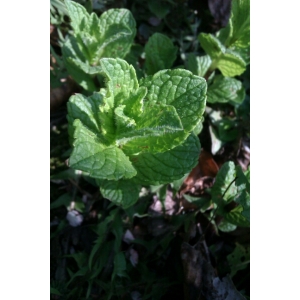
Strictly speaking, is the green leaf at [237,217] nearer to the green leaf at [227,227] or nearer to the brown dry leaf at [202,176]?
the green leaf at [227,227]

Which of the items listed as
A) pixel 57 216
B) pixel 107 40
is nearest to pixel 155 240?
pixel 57 216

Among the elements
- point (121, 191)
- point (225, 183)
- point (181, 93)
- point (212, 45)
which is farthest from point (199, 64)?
point (121, 191)

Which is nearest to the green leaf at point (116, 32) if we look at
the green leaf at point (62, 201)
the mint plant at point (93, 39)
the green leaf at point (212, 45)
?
the mint plant at point (93, 39)

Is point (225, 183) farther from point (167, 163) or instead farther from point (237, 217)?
point (167, 163)

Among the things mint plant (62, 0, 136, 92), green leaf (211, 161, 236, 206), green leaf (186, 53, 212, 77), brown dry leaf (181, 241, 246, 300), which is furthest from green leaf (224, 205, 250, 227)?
mint plant (62, 0, 136, 92)

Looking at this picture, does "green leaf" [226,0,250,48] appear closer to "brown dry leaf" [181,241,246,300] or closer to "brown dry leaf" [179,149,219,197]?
"brown dry leaf" [179,149,219,197]

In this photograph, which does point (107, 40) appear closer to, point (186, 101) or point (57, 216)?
point (186, 101)
